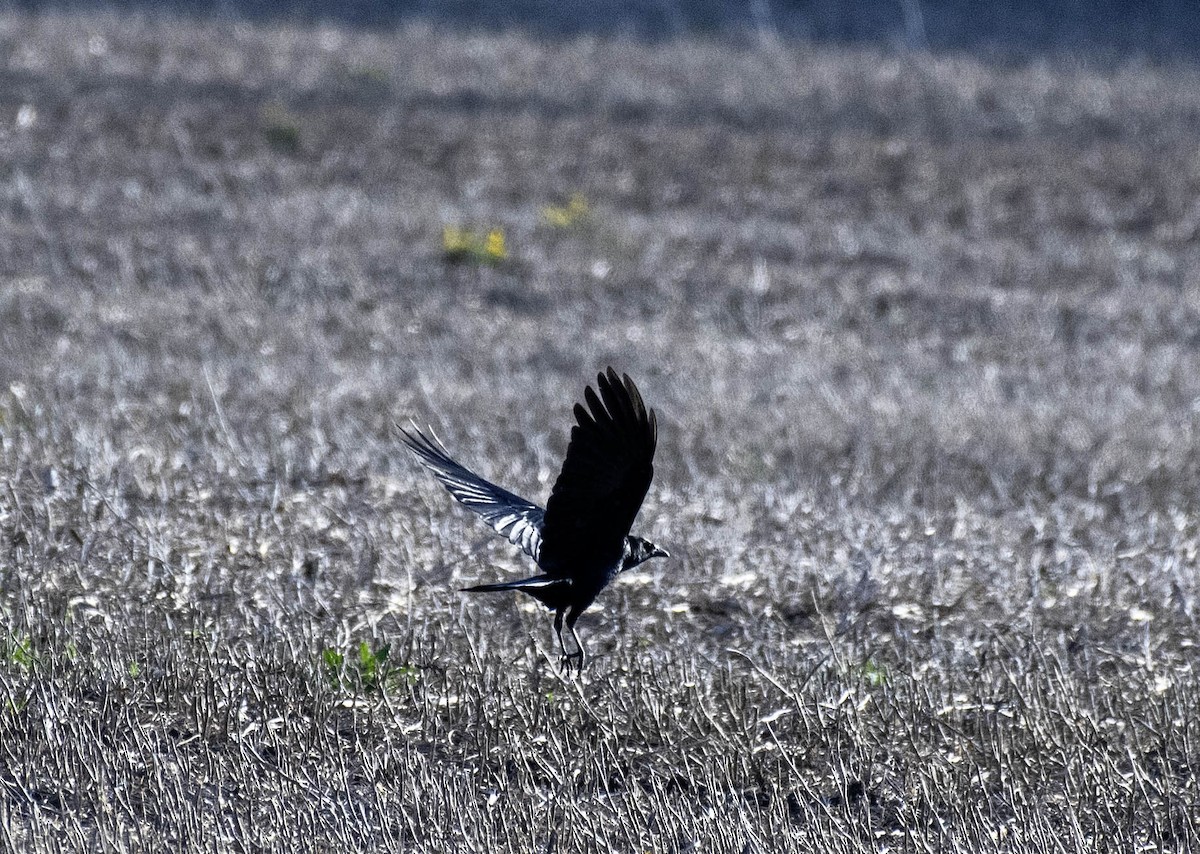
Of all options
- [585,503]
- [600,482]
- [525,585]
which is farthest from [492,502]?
[600,482]

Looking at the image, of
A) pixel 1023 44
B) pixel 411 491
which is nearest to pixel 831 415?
pixel 411 491

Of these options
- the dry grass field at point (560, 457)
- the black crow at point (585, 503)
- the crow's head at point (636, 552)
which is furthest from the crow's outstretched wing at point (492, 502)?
the dry grass field at point (560, 457)

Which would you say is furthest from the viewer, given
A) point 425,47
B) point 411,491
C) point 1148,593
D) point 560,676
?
point 425,47

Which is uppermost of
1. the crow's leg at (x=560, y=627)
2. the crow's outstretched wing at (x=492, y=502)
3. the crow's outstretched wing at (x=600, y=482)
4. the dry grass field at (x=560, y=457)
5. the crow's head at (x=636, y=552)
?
the crow's outstretched wing at (x=600, y=482)

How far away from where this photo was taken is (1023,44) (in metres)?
25.4

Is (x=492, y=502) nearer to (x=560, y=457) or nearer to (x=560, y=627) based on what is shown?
(x=560, y=627)

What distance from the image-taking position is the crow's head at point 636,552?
4.73m

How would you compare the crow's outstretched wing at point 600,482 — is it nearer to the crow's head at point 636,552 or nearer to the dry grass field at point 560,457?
the crow's head at point 636,552

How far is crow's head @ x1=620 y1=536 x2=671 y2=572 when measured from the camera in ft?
15.5

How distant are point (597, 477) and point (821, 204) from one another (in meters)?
13.3

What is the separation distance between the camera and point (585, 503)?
4.33 meters

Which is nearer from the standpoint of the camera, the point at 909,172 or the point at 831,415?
the point at 831,415

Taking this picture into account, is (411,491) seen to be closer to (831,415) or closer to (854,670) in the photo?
(854,670)

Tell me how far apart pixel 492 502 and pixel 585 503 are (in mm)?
549
